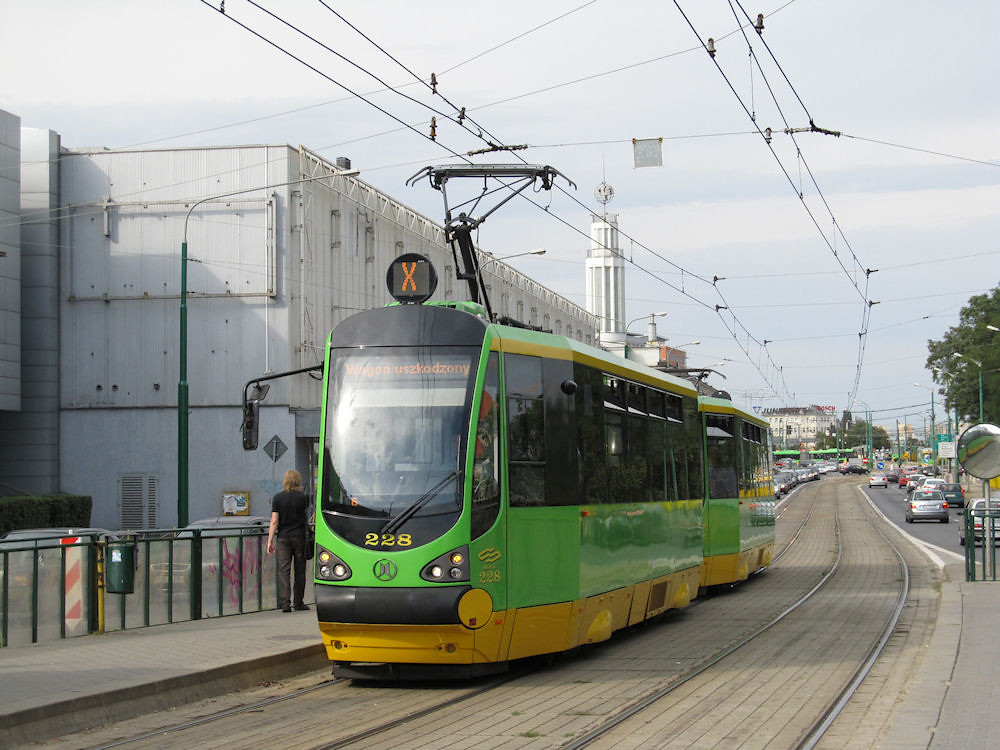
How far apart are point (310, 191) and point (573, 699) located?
100 feet

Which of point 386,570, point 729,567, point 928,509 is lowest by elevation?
point 928,509

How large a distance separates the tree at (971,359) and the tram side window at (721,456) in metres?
64.2

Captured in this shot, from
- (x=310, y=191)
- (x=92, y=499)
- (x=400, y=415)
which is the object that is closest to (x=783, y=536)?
(x=310, y=191)

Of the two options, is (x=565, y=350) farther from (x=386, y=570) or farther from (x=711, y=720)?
(x=711, y=720)

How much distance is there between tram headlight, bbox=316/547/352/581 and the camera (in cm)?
1038

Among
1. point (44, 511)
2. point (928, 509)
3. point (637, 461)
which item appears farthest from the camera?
point (928, 509)

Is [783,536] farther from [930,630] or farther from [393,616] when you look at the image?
[393,616]

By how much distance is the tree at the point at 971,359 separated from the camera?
3204 inches

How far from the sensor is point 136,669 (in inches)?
416

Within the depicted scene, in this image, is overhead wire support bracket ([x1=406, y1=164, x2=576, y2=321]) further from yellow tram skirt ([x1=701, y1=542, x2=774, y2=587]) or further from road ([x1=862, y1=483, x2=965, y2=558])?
road ([x1=862, y1=483, x2=965, y2=558])

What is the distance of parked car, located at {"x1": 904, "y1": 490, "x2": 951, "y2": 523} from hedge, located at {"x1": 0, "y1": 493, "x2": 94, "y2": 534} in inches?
1315

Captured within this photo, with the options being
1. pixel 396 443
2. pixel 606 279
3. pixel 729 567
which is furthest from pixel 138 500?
pixel 606 279

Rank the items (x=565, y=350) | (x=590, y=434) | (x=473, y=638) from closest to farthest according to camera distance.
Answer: (x=473, y=638), (x=565, y=350), (x=590, y=434)

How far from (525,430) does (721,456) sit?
950cm
